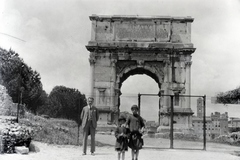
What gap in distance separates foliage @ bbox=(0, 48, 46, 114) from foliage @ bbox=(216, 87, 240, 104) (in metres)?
20.0

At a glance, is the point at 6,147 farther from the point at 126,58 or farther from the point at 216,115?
the point at 216,115

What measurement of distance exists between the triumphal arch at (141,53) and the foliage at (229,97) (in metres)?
8.37

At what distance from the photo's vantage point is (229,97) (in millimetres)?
16203

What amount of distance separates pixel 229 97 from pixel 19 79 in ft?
86.5

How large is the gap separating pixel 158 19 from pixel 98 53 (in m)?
5.02

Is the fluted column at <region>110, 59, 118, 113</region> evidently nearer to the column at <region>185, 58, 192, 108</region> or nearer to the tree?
the column at <region>185, 58, 192, 108</region>

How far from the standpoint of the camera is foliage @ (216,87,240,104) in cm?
1572

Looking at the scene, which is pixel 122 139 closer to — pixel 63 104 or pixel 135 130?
pixel 135 130

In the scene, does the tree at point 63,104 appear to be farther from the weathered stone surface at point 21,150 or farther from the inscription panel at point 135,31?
the weathered stone surface at point 21,150

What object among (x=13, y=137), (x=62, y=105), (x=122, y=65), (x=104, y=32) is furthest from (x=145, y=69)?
(x=62, y=105)

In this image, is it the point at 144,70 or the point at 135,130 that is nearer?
the point at 135,130

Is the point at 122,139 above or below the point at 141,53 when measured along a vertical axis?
below

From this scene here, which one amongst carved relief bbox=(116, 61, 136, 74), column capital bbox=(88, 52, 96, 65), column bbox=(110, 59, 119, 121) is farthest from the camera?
carved relief bbox=(116, 61, 136, 74)

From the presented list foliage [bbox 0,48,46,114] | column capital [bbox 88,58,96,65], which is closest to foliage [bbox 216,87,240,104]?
column capital [bbox 88,58,96,65]
